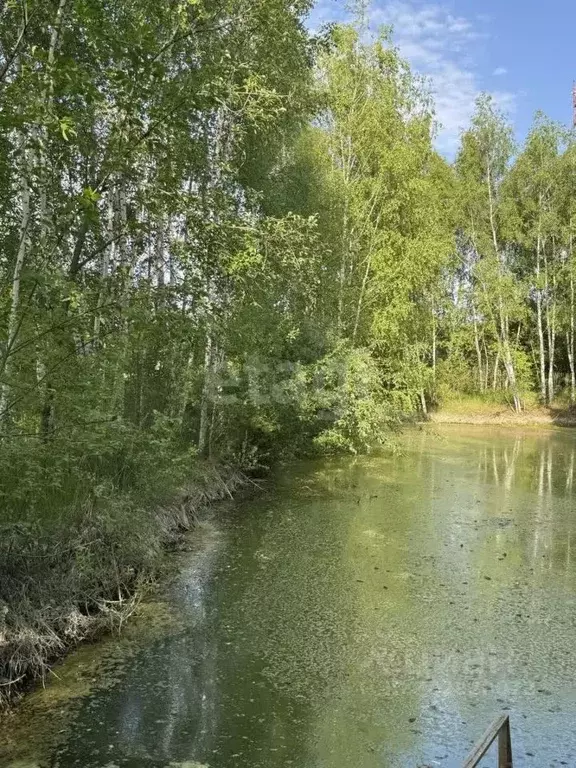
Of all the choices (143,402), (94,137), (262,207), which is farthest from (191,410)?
(94,137)

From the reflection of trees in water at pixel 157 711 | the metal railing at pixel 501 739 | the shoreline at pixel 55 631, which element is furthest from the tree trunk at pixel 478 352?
the metal railing at pixel 501 739

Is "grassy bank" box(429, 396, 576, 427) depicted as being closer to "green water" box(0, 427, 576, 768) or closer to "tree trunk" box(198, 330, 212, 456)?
"tree trunk" box(198, 330, 212, 456)

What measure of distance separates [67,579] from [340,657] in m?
2.00

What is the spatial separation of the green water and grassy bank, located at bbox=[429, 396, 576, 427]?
1394 centimetres

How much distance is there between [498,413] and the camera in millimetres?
23047

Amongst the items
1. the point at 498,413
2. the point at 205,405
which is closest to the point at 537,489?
the point at 205,405

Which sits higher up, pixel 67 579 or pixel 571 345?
pixel 571 345

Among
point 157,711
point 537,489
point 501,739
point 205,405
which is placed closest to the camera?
point 501,739

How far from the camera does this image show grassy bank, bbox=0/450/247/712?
4.10 m

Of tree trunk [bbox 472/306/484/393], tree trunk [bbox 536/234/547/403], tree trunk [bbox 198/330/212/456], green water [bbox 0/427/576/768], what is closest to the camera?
green water [bbox 0/427/576/768]

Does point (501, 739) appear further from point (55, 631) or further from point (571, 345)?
point (571, 345)

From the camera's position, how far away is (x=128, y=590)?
18.2 ft

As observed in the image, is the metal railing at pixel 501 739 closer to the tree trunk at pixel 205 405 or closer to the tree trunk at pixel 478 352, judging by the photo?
the tree trunk at pixel 205 405

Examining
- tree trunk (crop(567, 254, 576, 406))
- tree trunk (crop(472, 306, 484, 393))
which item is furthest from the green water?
tree trunk (crop(472, 306, 484, 393))
